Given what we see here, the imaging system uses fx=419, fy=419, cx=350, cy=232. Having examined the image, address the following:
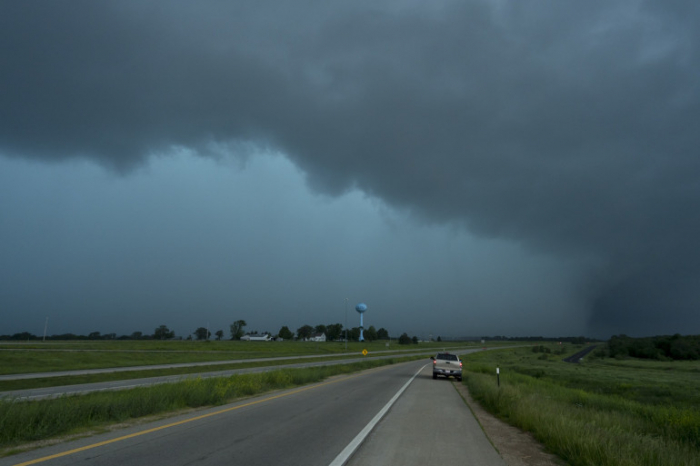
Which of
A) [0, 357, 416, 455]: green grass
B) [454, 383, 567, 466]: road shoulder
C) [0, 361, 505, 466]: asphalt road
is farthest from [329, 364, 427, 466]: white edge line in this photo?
[0, 357, 416, 455]: green grass

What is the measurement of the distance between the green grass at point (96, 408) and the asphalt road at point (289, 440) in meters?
1.00

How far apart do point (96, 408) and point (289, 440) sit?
5.51 metres

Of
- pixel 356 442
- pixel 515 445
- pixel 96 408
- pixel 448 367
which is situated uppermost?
pixel 96 408

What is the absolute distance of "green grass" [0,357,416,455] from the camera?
8.20m

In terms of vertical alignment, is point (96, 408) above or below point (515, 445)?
above

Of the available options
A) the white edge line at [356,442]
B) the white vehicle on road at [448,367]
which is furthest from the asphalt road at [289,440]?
the white vehicle on road at [448,367]

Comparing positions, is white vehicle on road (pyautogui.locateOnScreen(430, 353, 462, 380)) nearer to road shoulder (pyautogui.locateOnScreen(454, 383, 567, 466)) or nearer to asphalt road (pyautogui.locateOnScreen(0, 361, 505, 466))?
asphalt road (pyautogui.locateOnScreen(0, 361, 505, 466))

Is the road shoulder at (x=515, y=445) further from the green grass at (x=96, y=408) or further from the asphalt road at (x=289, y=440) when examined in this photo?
the green grass at (x=96, y=408)

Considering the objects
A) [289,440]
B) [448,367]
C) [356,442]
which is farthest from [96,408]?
[448,367]

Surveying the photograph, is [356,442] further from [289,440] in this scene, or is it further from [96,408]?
[96,408]

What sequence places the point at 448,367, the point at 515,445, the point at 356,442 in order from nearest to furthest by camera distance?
the point at 356,442 → the point at 515,445 → the point at 448,367

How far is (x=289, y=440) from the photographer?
8.41m

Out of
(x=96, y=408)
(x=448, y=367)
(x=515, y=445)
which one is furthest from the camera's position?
(x=448, y=367)

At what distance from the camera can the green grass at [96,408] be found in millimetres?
8203
